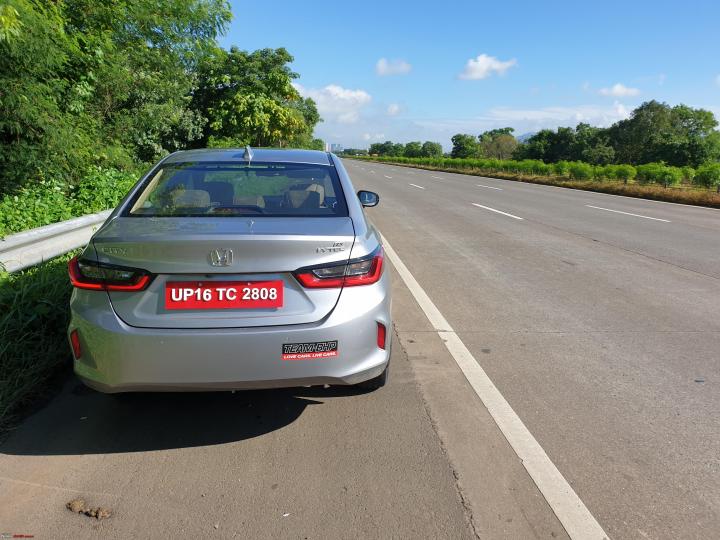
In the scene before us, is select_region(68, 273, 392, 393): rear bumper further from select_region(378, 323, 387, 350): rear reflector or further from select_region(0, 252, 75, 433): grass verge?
select_region(0, 252, 75, 433): grass verge

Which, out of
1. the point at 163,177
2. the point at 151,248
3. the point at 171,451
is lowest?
the point at 171,451

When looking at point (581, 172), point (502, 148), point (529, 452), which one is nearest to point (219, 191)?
point (529, 452)

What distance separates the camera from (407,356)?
4.02 metres

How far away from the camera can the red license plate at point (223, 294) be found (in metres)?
2.54

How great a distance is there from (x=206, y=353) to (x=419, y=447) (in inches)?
46.8

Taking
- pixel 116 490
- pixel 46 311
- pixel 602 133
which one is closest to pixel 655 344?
pixel 116 490

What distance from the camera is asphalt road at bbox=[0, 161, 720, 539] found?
88.6 inches

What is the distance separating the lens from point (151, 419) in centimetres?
308

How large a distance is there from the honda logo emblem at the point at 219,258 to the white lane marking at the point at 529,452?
1740mm

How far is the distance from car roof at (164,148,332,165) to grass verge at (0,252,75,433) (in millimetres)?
1457

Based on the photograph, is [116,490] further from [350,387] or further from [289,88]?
[289,88]

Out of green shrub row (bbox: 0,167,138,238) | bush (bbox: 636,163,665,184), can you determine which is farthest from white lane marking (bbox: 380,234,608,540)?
bush (bbox: 636,163,665,184)

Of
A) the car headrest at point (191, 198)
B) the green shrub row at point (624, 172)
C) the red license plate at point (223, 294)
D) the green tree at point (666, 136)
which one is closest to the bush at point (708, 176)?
the green shrub row at point (624, 172)

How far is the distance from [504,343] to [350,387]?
61.6 inches
